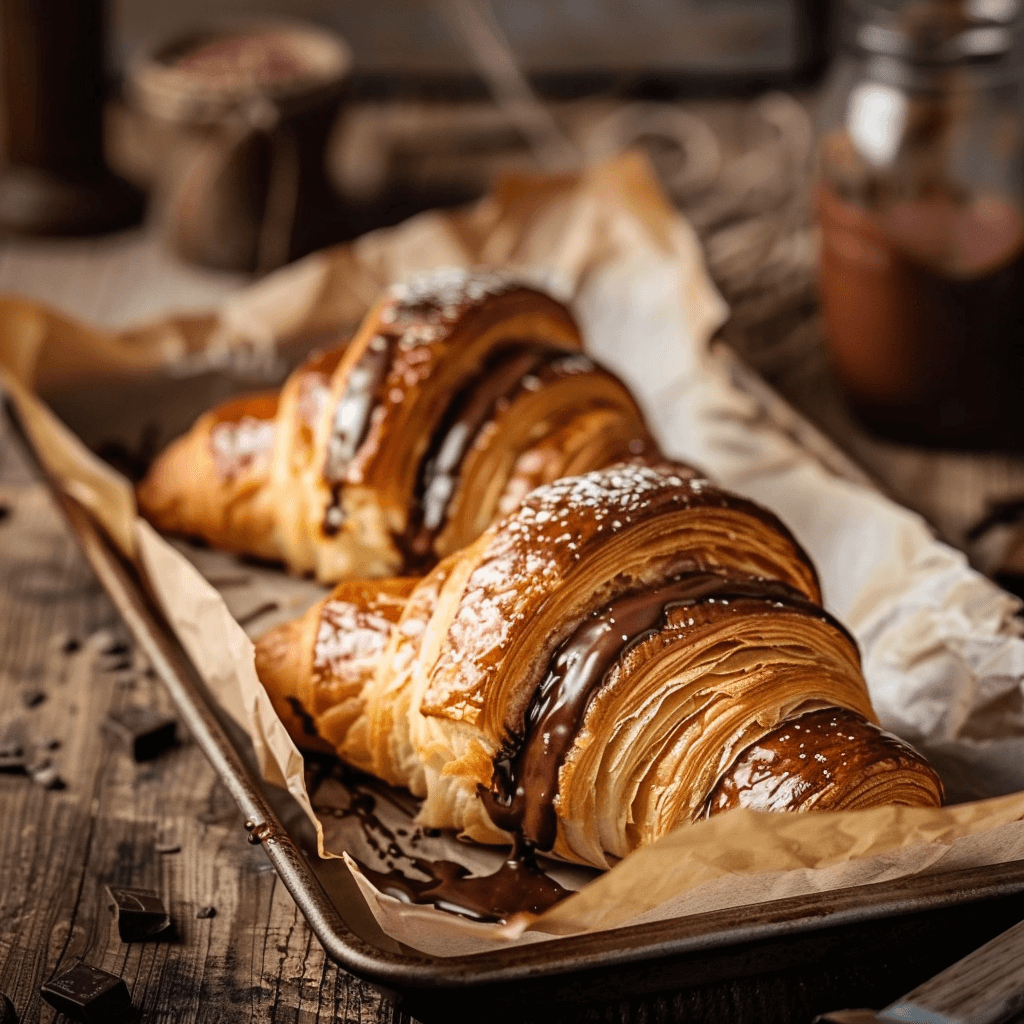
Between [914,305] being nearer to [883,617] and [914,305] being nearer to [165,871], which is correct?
[883,617]

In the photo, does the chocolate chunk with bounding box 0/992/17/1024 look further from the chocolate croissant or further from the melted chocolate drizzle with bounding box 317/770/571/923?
the chocolate croissant

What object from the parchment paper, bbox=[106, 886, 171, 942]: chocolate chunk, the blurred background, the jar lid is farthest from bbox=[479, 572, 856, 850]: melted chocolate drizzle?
the jar lid

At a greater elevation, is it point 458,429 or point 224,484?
point 458,429

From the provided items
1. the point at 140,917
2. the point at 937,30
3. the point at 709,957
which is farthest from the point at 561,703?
the point at 937,30

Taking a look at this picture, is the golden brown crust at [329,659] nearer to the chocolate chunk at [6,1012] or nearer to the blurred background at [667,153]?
the chocolate chunk at [6,1012]

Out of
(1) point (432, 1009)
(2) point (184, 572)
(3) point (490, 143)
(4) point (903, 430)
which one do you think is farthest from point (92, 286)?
(1) point (432, 1009)

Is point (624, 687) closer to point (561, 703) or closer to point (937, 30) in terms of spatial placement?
point (561, 703)

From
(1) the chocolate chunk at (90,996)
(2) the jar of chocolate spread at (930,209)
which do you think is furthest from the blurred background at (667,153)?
(1) the chocolate chunk at (90,996)
